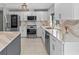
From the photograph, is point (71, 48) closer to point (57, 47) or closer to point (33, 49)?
point (57, 47)

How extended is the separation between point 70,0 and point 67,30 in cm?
171

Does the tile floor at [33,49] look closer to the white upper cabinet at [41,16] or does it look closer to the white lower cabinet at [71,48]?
the white lower cabinet at [71,48]

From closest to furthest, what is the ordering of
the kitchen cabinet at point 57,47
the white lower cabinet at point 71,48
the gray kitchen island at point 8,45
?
the gray kitchen island at point 8,45 → the white lower cabinet at point 71,48 → the kitchen cabinet at point 57,47

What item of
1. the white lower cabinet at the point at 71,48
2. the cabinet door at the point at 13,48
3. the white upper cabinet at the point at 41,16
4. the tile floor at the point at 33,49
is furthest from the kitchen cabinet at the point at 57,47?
the white upper cabinet at the point at 41,16

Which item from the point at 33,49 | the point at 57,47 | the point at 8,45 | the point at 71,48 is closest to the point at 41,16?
the point at 33,49

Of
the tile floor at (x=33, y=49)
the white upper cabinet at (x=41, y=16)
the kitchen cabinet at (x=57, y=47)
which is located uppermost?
the white upper cabinet at (x=41, y=16)

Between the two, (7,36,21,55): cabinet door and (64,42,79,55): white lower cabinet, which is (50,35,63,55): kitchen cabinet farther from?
(7,36,21,55): cabinet door

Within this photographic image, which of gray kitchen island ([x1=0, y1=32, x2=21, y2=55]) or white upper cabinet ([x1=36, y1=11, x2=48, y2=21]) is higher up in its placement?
white upper cabinet ([x1=36, y1=11, x2=48, y2=21])

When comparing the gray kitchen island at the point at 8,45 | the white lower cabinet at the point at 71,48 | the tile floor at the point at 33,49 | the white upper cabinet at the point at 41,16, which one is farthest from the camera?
the white upper cabinet at the point at 41,16

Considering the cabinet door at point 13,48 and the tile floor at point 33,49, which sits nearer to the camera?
the cabinet door at point 13,48

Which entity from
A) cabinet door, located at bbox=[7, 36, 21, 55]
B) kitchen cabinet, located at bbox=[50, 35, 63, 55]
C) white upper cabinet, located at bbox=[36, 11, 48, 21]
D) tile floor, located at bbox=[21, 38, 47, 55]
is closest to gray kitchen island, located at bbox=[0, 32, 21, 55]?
cabinet door, located at bbox=[7, 36, 21, 55]

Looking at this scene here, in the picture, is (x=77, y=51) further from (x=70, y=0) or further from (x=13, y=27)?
(x=13, y=27)

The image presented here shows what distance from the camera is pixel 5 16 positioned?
37.7 feet

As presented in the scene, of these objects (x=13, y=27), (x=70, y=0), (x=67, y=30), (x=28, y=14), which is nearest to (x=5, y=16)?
(x=13, y=27)
